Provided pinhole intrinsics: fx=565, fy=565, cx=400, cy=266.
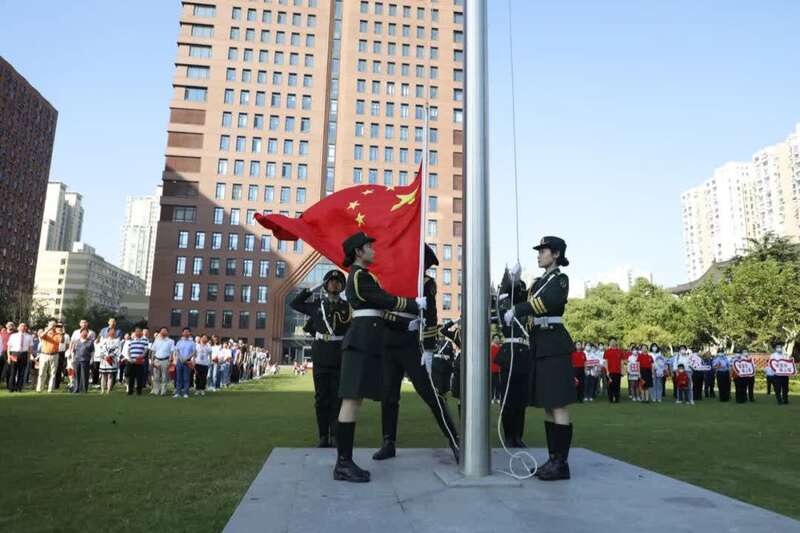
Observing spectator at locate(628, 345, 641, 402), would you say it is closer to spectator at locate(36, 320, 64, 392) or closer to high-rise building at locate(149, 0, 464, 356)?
spectator at locate(36, 320, 64, 392)

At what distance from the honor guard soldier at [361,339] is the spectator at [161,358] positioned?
13.5 meters

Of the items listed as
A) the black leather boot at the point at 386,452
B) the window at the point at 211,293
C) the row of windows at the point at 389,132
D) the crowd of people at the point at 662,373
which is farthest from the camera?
the row of windows at the point at 389,132

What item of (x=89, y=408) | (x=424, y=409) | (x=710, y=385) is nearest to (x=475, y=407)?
(x=424, y=409)

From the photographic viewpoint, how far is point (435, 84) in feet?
253

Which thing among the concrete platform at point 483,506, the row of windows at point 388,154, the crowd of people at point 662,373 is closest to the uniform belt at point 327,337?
the concrete platform at point 483,506

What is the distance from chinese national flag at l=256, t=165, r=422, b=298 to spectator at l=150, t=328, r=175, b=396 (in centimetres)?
1082

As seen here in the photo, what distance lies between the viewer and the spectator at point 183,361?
17.5m

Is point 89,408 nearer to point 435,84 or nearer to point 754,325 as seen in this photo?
point 754,325

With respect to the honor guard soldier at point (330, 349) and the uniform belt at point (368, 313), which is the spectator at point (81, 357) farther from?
the uniform belt at point (368, 313)

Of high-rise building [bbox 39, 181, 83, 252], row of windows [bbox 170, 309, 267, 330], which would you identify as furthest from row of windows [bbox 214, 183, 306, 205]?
high-rise building [bbox 39, 181, 83, 252]

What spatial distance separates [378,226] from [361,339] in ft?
7.31

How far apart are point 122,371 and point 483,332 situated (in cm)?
2260

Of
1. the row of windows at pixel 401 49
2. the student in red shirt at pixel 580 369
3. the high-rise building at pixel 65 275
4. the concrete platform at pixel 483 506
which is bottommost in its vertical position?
the concrete platform at pixel 483 506

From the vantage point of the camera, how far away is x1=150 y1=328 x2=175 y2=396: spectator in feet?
56.9
